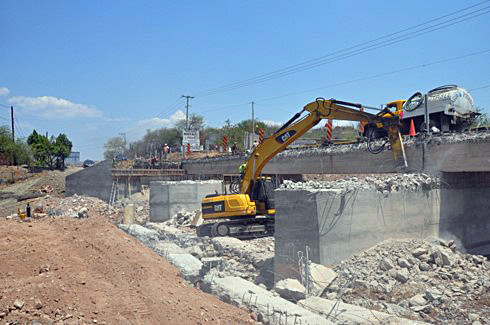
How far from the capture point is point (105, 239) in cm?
816

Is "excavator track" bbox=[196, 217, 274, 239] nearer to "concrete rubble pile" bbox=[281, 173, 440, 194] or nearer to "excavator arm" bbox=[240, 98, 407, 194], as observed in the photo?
"excavator arm" bbox=[240, 98, 407, 194]

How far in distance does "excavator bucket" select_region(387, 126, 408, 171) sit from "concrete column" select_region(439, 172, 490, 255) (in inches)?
56.3

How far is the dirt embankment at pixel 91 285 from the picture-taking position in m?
5.34

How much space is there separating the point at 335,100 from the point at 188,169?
72.7 feet

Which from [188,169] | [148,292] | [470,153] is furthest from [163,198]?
[148,292]

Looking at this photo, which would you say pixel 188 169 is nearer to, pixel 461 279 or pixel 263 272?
pixel 263 272

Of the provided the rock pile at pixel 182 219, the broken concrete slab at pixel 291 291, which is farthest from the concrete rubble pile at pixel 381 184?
the rock pile at pixel 182 219

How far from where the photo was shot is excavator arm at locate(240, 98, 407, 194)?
13.3 m

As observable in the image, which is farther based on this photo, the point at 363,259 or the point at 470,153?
the point at 470,153

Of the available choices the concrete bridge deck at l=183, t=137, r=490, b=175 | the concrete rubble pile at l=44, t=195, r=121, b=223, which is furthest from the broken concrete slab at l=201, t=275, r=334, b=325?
the concrete rubble pile at l=44, t=195, r=121, b=223

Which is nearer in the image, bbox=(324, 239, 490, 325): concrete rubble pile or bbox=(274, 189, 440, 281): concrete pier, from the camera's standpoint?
bbox=(324, 239, 490, 325): concrete rubble pile

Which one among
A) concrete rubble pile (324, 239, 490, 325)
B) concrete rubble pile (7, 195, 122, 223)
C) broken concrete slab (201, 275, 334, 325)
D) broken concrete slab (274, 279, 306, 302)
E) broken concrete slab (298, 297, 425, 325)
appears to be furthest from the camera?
concrete rubble pile (7, 195, 122, 223)

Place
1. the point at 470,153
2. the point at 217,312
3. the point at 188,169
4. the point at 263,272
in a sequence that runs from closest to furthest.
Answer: the point at 217,312
the point at 263,272
the point at 470,153
the point at 188,169

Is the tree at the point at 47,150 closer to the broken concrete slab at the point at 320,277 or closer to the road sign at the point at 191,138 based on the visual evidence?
the road sign at the point at 191,138
